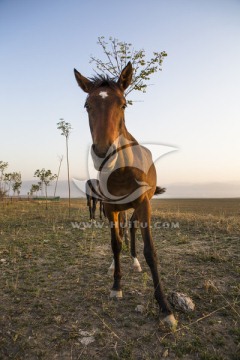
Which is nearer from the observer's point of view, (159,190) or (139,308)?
(139,308)

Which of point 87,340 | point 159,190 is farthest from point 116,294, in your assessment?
point 159,190

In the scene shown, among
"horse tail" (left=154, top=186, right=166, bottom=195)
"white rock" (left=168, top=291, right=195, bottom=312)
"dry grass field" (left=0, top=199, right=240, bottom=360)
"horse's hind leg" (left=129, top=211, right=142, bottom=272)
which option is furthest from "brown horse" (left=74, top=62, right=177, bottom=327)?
"horse tail" (left=154, top=186, right=166, bottom=195)

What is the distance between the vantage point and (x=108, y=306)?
391 cm

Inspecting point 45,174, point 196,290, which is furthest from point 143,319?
point 45,174

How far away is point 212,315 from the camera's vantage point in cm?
356

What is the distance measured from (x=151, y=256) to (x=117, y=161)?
1.55 m

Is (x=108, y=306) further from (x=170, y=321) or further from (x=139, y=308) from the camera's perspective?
(x=170, y=321)

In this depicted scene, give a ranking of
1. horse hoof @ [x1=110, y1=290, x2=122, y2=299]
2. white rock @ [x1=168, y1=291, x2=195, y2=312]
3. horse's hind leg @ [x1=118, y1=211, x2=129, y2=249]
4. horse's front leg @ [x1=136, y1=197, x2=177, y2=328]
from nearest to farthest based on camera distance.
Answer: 1. horse's front leg @ [x1=136, y1=197, x2=177, y2=328]
2. white rock @ [x1=168, y1=291, x2=195, y2=312]
3. horse hoof @ [x1=110, y1=290, x2=122, y2=299]
4. horse's hind leg @ [x1=118, y1=211, x2=129, y2=249]

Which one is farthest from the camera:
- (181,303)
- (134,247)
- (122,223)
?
(122,223)

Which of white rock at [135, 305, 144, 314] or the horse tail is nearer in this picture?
white rock at [135, 305, 144, 314]

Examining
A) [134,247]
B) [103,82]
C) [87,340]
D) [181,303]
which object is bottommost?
[87,340]

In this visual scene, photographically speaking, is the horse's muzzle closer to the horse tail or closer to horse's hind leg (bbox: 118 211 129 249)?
horse's hind leg (bbox: 118 211 129 249)

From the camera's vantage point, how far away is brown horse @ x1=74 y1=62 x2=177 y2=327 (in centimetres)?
318

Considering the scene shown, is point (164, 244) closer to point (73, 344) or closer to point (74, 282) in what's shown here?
point (74, 282)
